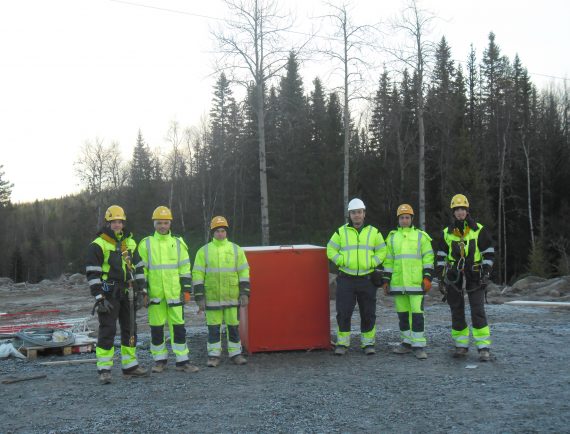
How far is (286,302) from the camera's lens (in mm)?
8516

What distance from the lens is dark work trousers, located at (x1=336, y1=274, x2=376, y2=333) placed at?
8266 mm

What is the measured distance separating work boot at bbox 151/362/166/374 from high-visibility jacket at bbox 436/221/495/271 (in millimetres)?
4179

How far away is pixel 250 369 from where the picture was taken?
25.1ft

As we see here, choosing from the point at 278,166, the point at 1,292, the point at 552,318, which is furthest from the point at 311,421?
the point at 278,166

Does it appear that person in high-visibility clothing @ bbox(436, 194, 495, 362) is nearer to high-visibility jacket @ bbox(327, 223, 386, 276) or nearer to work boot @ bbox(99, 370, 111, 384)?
high-visibility jacket @ bbox(327, 223, 386, 276)

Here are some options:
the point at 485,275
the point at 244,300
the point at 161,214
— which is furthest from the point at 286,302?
the point at 485,275

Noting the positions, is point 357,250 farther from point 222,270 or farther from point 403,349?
point 222,270

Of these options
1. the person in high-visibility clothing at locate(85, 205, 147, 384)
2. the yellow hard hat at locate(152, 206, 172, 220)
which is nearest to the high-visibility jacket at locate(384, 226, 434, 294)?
the yellow hard hat at locate(152, 206, 172, 220)

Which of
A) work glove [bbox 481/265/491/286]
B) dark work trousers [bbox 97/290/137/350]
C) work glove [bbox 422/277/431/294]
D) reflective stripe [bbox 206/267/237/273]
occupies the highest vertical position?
reflective stripe [bbox 206/267/237/273]

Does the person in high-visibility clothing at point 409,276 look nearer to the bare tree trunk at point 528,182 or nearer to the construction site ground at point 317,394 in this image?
the construction site ground at point 317,394

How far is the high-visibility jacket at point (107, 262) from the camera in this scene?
6949 mm

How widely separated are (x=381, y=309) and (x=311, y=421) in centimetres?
931

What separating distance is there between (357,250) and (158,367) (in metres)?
3.30

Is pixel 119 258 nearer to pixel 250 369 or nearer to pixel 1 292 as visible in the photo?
pixel 250 369
